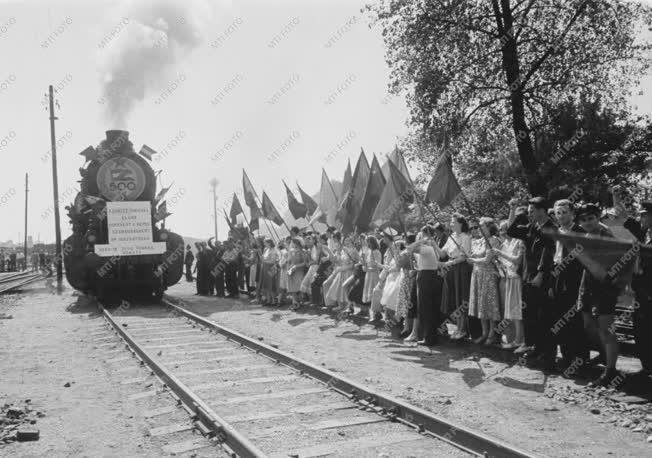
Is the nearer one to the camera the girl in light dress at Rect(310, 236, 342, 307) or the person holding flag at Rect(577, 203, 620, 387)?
the person holding flag at Rect(577, 203, 620, 387)

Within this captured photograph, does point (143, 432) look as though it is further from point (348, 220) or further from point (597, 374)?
point (348, 220)

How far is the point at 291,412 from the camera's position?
515cm

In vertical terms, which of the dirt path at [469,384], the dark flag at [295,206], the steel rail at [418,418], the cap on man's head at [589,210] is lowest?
the dirt path at [469,384]

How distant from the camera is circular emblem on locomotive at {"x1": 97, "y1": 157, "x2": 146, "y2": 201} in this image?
15.0 meters

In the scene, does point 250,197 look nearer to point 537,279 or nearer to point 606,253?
point 537,279

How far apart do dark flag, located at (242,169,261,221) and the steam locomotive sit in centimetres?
256

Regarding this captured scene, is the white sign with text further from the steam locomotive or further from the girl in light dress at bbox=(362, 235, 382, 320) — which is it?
the girl in light dress at bbox=(362, 235, 382, 320)

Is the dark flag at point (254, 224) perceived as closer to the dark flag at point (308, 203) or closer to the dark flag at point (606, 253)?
the dark flag at point (308, 203)

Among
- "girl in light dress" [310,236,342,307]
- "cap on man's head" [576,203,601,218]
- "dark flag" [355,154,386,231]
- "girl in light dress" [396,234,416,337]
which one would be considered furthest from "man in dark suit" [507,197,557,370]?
"girl in light dress" [310,236,342,307]

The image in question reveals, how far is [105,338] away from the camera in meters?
9.92

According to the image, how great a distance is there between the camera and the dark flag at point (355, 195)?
10500mm

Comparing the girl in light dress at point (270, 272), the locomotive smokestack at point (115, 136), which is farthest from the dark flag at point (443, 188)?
the locomotive smokestack at point (115, 136)

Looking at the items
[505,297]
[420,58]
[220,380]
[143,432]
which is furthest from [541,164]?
[143,432]

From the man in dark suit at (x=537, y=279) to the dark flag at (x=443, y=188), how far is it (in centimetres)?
148
